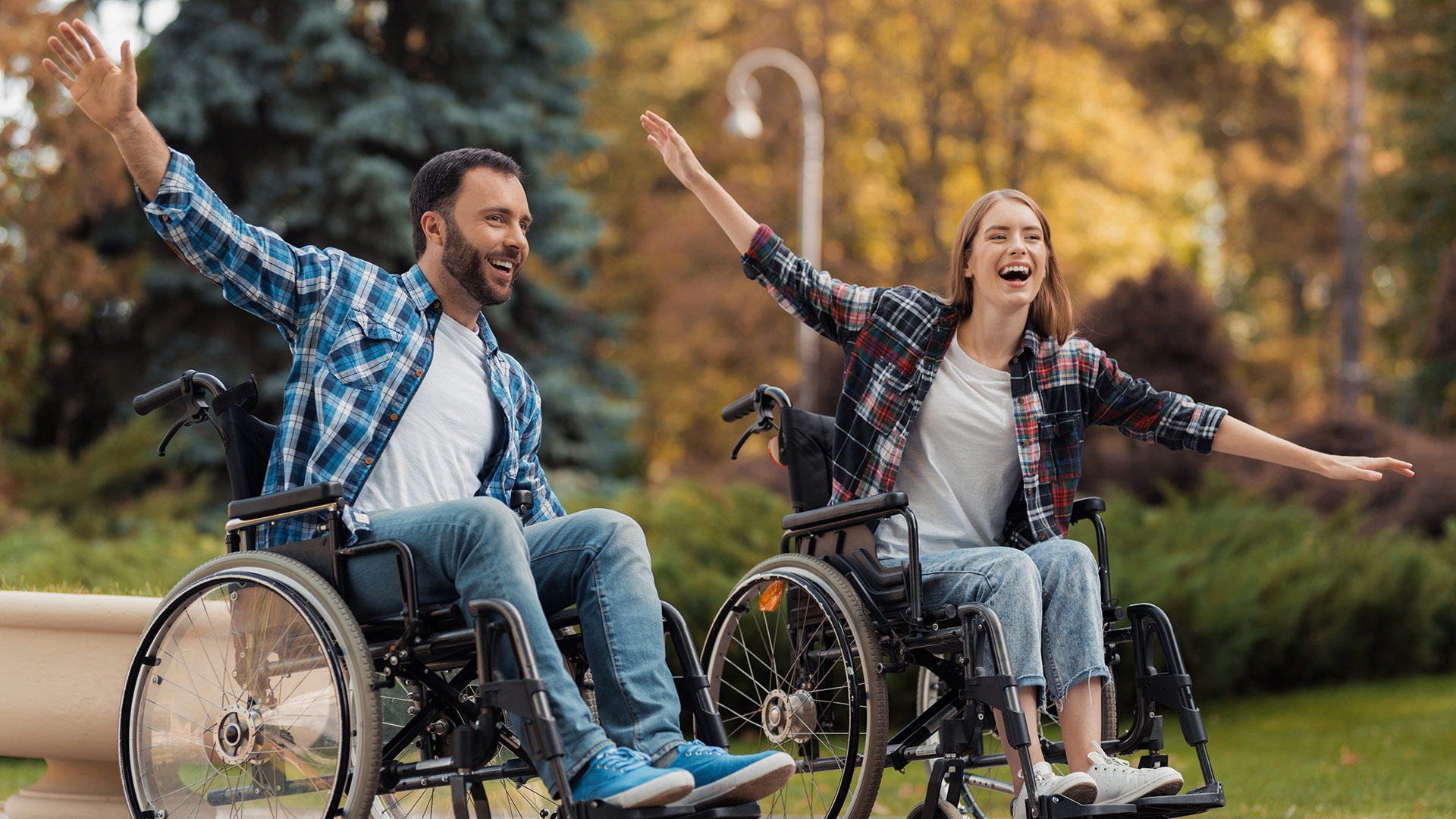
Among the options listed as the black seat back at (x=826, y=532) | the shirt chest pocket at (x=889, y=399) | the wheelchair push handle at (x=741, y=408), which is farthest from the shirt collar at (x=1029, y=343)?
the wheelchair push handle at (x=741, y=408)

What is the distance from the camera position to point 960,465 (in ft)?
11.8

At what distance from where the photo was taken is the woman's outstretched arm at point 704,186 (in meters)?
3.65

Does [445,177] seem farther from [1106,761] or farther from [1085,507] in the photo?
[1106,761]

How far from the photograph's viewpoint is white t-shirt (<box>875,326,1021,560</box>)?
3.59 metres

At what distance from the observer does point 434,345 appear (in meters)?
3.23

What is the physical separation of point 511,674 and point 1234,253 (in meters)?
Result: 23.3

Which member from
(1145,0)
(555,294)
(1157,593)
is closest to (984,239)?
(1157,593)

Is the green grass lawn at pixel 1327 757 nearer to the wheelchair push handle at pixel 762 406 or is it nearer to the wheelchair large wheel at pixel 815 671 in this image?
the wheelchair large wheel at pixel 815 671

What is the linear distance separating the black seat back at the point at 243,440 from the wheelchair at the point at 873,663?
1.10 meters

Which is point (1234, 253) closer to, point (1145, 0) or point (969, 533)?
point (1145, 0)

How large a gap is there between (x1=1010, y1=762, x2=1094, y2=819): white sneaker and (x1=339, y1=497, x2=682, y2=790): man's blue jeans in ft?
2.43

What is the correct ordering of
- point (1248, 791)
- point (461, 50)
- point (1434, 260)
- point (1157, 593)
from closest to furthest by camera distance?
1. point (1248, 791)
2. point (1157, 593)
3. point (461, 50)
4. point (1434, 260)

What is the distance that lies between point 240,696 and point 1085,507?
1984mm

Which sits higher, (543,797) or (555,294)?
(555,294)
